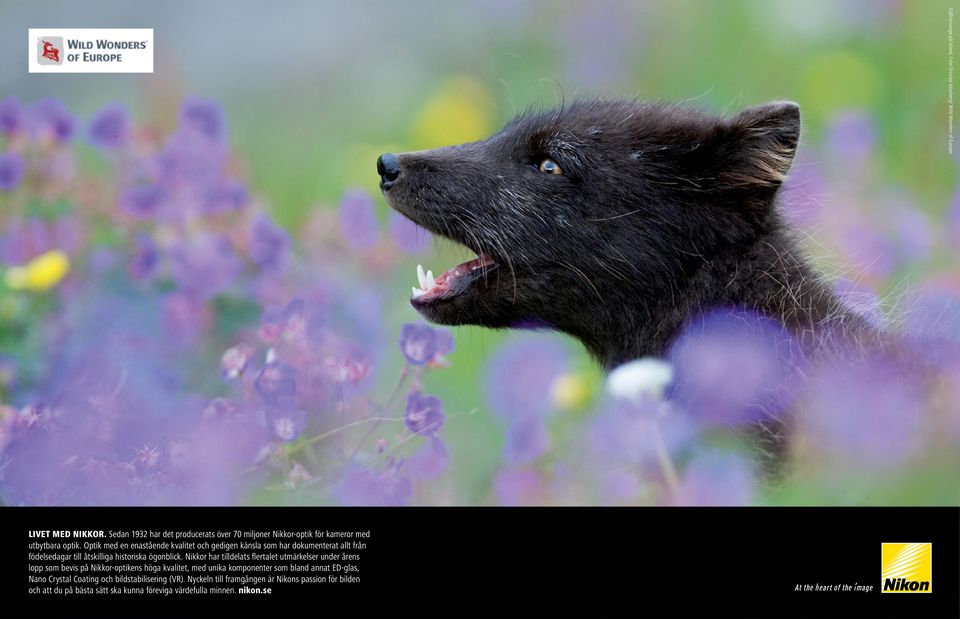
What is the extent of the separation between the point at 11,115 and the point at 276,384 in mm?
1917

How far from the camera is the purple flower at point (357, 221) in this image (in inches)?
204

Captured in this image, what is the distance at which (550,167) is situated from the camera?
14.3ft

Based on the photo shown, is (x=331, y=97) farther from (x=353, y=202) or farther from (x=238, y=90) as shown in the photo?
(x=353, y=202)

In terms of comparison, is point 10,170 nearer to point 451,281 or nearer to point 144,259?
point 144,259

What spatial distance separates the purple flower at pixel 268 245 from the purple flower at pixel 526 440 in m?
1.23

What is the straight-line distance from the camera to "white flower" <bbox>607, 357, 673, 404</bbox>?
142 inches

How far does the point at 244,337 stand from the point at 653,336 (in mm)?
1606

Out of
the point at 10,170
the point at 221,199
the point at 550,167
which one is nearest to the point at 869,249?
the point at 550,167

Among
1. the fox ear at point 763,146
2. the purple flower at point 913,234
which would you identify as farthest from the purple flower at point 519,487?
the purple flower at point 913,234

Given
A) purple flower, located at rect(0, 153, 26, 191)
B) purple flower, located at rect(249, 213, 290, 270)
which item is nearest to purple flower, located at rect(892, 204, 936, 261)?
purple flower, located at rect(249, 213, 290, 270)

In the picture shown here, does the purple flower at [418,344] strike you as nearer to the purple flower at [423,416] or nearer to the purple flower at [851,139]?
the purple flower at [423,416]

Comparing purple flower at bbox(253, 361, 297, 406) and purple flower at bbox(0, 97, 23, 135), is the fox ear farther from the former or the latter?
purple flower at bbox(0, 97, 23, 135)
